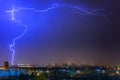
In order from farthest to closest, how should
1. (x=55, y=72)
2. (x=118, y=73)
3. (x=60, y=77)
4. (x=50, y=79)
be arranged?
1. (x=118, y=73)
2. (x=55, y=72)
3. (x=60, y=77)
4. (x=50, y=79)

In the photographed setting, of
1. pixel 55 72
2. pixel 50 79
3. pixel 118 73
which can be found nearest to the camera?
pixel 50 79

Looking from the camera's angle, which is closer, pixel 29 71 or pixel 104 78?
pixel 104 78

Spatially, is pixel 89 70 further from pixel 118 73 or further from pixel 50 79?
pixel 50 79

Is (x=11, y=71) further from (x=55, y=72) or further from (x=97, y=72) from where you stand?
(x=97, y=72)

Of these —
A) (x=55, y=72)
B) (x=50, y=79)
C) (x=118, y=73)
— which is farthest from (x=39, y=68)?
(x=118, y=73)

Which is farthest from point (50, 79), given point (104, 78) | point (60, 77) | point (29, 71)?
point (29, 71)

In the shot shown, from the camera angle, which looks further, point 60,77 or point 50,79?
point 60,77

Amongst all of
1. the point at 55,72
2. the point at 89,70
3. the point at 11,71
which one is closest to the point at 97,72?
the point at 89,70

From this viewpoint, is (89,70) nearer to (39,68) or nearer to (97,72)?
(97,72)

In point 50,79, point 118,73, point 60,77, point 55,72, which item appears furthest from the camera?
point 118,73
